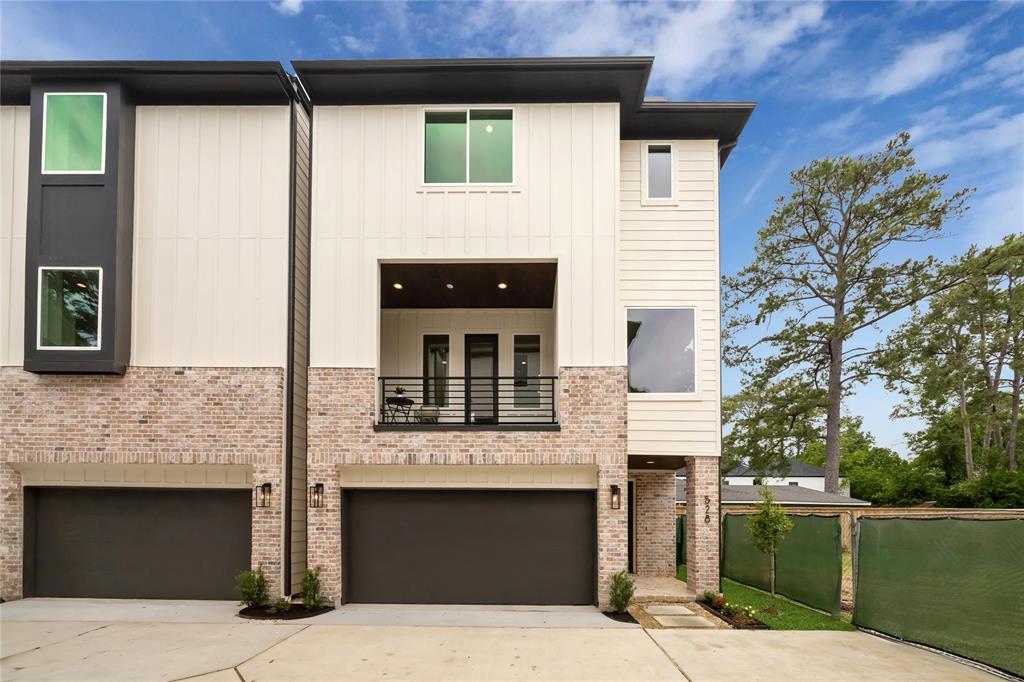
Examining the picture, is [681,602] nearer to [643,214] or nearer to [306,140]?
[643,214]

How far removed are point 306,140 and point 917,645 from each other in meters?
11.7

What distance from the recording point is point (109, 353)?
9.34 metres

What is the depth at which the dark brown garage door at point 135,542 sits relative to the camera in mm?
9930

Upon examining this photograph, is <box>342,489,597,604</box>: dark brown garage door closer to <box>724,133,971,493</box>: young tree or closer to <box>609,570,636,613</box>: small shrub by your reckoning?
<box>609,570,636,613</box>: small shrub

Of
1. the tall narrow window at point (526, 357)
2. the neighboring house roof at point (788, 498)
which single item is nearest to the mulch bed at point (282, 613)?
the tall narrow window at point (526, 357)

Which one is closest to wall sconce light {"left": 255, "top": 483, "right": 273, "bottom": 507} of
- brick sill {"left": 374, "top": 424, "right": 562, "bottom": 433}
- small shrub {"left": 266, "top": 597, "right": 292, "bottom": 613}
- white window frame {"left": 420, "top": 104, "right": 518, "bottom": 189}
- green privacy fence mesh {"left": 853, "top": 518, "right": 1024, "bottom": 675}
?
small shrub {"left": 266, "top": 597, "right": 292, "bottom": 613}

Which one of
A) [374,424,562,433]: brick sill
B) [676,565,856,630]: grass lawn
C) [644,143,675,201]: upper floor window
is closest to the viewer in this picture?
[676,565,856,630]: grass lawn

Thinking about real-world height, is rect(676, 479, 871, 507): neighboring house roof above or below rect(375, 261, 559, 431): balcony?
below

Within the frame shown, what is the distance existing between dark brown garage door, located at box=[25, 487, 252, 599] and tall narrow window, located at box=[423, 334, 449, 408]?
149 inches

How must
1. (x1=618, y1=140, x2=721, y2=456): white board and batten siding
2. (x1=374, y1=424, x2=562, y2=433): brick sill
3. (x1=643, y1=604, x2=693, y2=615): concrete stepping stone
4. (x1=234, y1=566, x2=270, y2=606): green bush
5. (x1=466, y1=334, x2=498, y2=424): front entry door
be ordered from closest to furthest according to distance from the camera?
(x1=234, y1=566, x2=270, y2=606): green bush < (x1=643, y1=604, x2=693, y2=615): concrete stepping stone < (x1=374, y1=424, x2=562, y2=433): brick sill < (x1=618, y1=140, x2=721, y2=456): white board and batten siding < (x1=466, y1=334, x2=498, y2=424): front entry door

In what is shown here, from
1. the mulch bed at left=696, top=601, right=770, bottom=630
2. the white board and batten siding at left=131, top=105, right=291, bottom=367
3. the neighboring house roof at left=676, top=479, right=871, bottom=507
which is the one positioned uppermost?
the white board and batten siding at left=131, top=105, right=291, bottom=367

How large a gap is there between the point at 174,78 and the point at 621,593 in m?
10.6

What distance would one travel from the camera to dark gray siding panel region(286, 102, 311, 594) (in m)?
9.79

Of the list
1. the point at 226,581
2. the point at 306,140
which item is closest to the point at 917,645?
the point at 226,581
